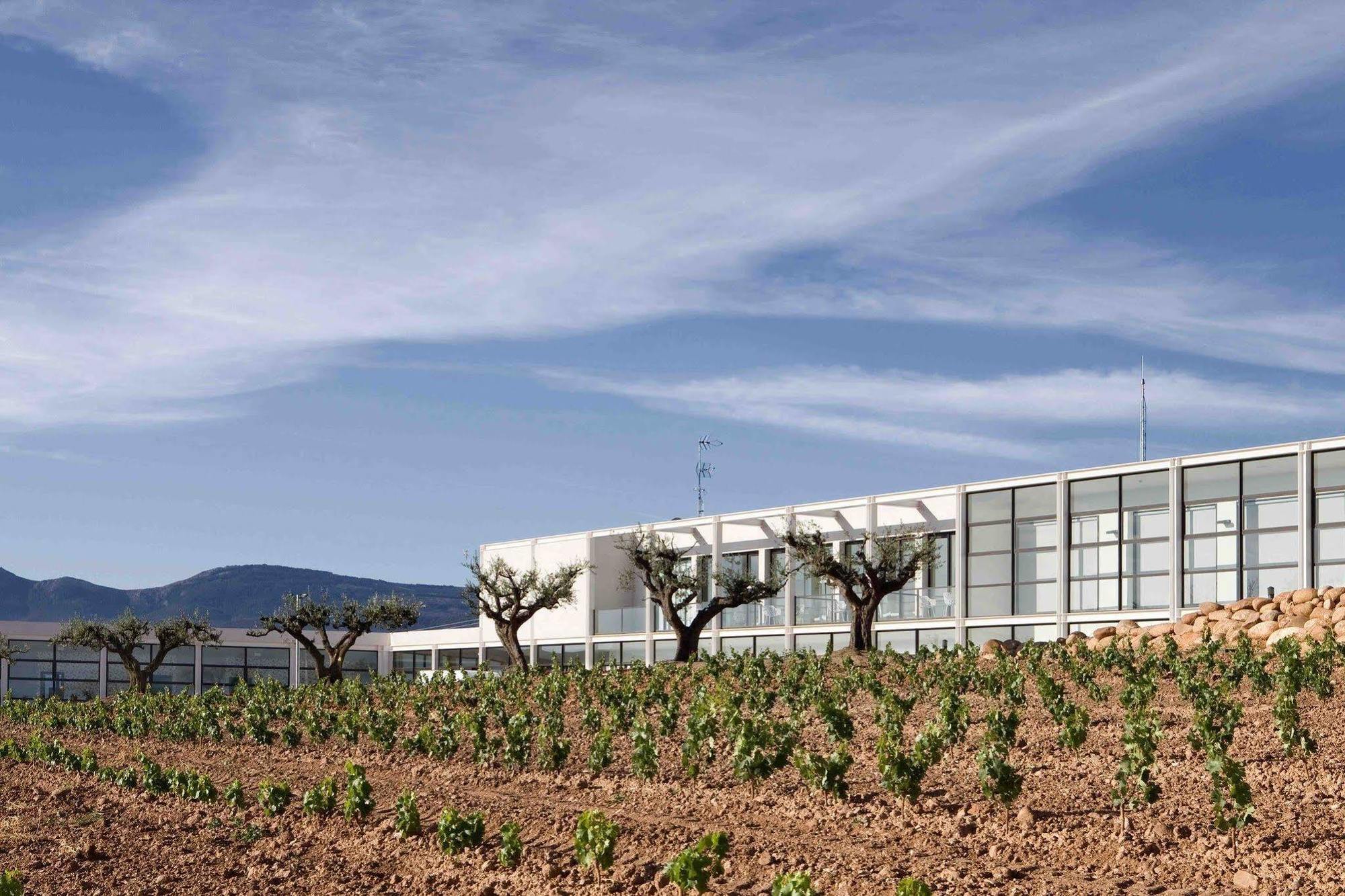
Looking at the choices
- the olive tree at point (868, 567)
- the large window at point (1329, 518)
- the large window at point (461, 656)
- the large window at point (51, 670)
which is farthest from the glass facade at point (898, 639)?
the large window at point (51, 670)

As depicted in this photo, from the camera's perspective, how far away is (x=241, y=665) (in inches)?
2440

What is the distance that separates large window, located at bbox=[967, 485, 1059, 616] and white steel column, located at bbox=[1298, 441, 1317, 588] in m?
6.95

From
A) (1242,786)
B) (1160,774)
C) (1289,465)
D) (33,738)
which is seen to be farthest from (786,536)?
(1242,786)

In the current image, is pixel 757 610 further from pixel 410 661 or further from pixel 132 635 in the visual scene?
pixel 410 661

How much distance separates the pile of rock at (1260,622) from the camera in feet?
83.8

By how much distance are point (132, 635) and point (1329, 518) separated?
38481 mm

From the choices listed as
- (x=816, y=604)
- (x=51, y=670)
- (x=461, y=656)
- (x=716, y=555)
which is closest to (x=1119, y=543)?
(x=816, y=604)

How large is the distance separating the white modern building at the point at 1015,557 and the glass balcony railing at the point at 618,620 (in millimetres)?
56

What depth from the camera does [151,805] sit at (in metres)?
18.4

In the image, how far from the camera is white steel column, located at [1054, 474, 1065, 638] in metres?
40.8

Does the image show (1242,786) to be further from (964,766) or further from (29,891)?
(29,891)

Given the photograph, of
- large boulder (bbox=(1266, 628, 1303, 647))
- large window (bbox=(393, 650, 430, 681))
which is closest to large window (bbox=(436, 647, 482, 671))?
large window (bbox=(393, 650, 430, 681))

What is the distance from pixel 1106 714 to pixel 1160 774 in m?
4.62

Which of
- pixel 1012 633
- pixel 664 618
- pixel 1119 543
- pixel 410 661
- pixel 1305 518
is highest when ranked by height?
pixel 1305 518
